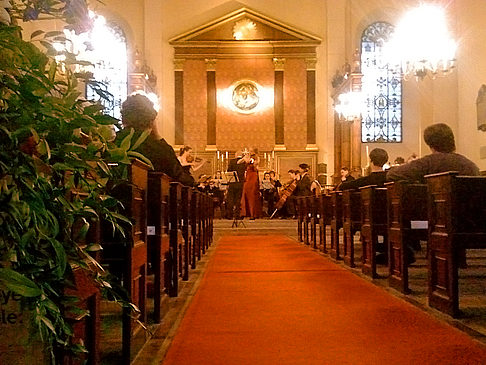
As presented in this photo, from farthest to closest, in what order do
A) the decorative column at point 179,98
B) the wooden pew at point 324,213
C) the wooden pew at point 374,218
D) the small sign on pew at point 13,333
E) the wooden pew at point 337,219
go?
the decorative column at point 179,98 < the wooden pew at point 324,213 < the wooden pew at point 337,219 < the wooden pew at point 374,218 < the small sign on pew at point 13,333

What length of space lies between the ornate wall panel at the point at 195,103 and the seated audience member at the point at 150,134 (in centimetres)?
1346

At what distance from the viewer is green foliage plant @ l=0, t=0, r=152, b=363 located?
1.12 metres

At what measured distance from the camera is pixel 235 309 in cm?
443

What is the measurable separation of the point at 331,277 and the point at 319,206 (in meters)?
3.46

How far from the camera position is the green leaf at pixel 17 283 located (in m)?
1.02

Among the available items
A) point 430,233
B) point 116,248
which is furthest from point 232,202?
point 116,248

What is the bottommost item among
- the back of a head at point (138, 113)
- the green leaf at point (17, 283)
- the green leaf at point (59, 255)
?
the green leaf at point (17, 283)

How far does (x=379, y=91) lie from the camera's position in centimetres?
2006

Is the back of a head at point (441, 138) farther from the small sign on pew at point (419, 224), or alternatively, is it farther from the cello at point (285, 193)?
the cello at point (285, 193)

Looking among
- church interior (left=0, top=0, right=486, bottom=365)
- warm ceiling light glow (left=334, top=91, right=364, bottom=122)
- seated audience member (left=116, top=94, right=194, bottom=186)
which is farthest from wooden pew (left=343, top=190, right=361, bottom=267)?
warm ceiling light glow (left=334, top=91, right=364, bottom=122)

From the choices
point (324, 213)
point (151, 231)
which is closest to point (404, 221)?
point (151, 231)

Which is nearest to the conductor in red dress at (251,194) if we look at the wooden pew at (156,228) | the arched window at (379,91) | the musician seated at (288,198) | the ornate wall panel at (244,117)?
the musician seated at (288,198)

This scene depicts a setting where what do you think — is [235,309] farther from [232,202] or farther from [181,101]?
[181,101]

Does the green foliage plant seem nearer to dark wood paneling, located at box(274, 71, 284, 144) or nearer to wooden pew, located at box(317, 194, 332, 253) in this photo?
wooden pew, located at box(317, 194, 332, 253)
